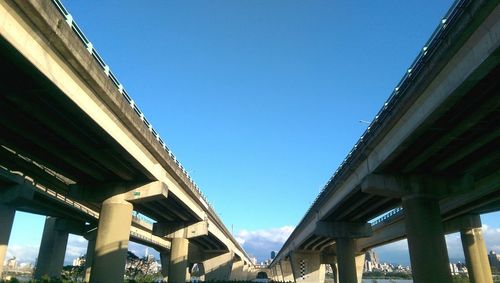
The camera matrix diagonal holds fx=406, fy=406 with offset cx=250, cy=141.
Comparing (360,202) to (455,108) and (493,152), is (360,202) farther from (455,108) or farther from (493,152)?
(455,108)

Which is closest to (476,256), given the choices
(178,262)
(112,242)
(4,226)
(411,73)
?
(178,262)

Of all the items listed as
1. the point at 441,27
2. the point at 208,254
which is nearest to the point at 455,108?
the point at 441,27

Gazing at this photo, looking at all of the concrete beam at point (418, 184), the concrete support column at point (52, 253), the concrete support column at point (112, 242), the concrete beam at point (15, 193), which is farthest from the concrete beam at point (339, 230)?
the concrete support column at point (52, 253)

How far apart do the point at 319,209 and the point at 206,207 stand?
14384 mm

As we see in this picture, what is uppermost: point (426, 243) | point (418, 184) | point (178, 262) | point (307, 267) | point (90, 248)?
point (90, 248)

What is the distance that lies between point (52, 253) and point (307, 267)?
47716mm

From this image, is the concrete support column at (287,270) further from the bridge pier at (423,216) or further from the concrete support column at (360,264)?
the bridge pier at (423,216)

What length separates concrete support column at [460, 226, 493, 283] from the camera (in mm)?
45156

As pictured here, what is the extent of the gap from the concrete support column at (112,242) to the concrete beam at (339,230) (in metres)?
26.7

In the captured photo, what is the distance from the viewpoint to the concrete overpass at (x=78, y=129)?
49.2 ft

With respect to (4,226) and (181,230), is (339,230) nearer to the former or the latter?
(181,230)

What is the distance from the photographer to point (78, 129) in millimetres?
22031

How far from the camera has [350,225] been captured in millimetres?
50625

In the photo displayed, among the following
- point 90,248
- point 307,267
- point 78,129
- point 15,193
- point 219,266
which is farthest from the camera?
point 219,266
